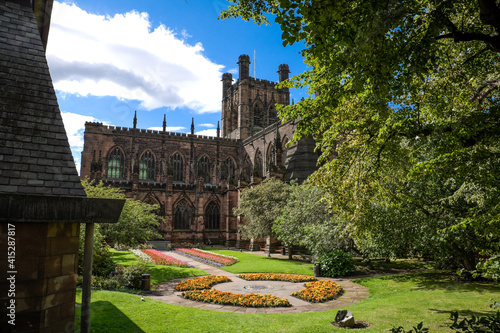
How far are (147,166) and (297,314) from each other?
35560 mm

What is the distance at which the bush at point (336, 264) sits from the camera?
15305 millimetres

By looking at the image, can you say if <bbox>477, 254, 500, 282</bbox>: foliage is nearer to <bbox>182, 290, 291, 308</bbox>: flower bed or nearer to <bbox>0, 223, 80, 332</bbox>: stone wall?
<bbox>182, 290, 291, 308</bbox>: flower bed

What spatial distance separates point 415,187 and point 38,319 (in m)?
12.9

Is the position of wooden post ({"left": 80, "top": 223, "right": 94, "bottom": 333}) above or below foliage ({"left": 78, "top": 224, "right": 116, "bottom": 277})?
above

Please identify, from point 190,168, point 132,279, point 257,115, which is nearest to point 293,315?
point 132,279

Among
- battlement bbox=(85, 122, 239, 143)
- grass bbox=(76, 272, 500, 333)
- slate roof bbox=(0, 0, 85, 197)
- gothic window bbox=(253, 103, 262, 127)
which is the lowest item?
grass bbox=(76, 272, 500, 333)

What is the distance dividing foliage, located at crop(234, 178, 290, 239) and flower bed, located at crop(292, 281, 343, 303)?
10077mm

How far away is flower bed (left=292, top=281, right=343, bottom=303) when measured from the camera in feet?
34.6

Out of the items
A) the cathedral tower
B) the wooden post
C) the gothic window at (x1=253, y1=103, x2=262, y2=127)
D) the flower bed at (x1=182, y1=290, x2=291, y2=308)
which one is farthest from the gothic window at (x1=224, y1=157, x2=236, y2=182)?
the wooden post

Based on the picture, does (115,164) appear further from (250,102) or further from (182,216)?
(250,102)

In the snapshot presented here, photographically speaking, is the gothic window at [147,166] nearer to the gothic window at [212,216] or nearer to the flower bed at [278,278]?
the gothic window at [212,216]

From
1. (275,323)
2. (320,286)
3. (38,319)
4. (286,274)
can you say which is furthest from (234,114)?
(38,319)

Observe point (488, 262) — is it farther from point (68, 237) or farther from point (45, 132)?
point (45, 132)

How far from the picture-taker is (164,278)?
14.3m
